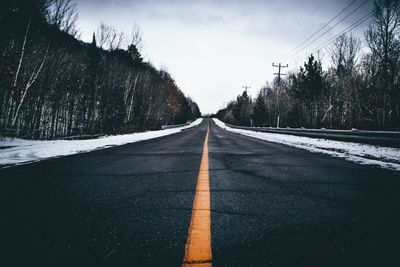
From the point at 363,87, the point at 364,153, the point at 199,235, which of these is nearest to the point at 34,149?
the point at 199,235

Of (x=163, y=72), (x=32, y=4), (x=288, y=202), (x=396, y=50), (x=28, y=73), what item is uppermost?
(x=163, y=72)

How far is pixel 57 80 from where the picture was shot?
21.2m

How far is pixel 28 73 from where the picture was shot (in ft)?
56.7

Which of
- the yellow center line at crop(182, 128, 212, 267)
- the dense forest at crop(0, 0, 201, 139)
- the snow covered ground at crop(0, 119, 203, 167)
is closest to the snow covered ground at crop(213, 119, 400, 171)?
the yellow center line at crop(182, 128, 212, 267)

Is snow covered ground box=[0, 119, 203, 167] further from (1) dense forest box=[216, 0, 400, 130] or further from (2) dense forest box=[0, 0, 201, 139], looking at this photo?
(1) dense forest box=[216, 0, 400, 130]

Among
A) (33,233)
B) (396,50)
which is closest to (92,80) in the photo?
(33,233)

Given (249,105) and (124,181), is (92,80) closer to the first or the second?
(124,181)

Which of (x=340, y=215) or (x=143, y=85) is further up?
(x=143, y=85)

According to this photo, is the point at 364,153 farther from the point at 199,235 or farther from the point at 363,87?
the point at 363,87

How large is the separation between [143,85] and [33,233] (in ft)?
130

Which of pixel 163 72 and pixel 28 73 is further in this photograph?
pixel 163 72

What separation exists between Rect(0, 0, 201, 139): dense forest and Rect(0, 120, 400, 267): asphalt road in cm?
1103

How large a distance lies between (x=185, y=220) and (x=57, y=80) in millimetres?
23943

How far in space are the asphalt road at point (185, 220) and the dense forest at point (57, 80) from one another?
1103 cm
